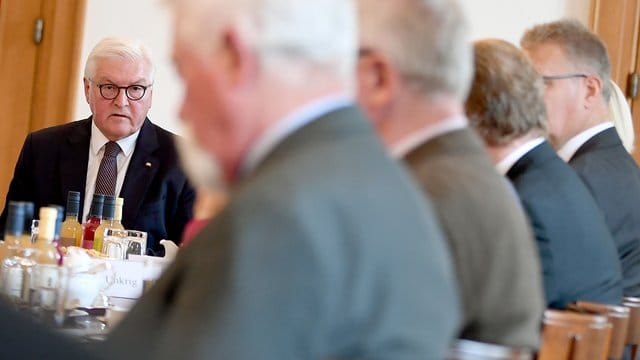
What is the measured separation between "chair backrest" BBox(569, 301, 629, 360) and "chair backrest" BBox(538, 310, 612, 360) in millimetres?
341

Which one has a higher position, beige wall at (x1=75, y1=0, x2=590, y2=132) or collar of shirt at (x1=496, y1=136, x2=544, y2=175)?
beige wall at (x1=75, y1=0, x2=590, y2=132)

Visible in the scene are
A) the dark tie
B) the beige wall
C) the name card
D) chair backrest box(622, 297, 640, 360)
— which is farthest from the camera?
the beige wall

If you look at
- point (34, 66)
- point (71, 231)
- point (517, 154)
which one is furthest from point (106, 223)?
point (34, 66)

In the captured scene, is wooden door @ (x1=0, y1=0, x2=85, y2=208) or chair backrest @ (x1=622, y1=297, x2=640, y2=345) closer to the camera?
chair backrest @ (x1=622, y1=297, x2=640, y2=345)

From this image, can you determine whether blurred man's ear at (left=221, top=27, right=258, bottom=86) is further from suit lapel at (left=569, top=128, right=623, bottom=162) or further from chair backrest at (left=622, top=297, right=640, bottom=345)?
suit lapel at (left=569, top=128, right=623, bottom=162)

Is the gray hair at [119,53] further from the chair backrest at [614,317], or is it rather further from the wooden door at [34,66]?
the chair backrest at [614,317]

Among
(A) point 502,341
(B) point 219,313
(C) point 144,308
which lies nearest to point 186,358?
(B) point 219,313

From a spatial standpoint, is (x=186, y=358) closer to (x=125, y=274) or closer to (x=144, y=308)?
(x=144, y=308)

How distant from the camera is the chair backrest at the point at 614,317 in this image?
2.63 m

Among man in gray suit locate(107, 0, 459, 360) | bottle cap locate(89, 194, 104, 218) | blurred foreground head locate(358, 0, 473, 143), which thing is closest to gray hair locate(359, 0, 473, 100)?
blurred foreground head locate(358, 0, 473, 143)

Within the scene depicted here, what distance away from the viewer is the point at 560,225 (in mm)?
2846

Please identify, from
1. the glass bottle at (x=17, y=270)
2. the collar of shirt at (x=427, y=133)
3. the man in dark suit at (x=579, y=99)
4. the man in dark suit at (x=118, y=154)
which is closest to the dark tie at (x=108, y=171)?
the man in dark suit at (x=118, y=154)

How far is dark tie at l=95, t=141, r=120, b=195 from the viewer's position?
14.7 ft

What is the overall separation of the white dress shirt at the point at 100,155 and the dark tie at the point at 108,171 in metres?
0.02
